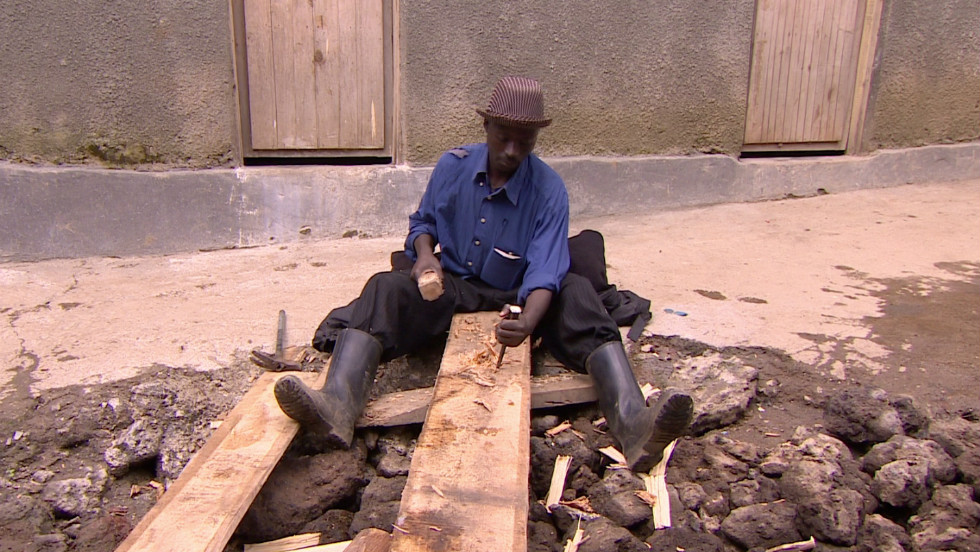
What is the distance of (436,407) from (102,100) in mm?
3247

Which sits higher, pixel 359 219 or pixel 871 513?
pixel 359 219

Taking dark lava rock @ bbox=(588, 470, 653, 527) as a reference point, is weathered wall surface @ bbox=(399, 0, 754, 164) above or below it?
above

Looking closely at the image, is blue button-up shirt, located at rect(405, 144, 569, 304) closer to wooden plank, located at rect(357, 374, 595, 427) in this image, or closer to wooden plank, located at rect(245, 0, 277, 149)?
wooden plank, located at rect(357, 374, 595, 427)

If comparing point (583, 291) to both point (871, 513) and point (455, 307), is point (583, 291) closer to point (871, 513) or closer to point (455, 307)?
point (455, 307)

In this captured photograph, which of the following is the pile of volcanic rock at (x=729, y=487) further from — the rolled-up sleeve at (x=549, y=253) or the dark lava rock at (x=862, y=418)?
the rolled-up sleeve at (x=549, y=253)

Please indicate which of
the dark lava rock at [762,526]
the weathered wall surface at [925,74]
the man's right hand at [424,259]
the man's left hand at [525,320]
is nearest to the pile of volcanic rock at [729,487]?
the dark lava rock at [762,526]

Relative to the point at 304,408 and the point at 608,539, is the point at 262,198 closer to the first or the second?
the point at 304,408

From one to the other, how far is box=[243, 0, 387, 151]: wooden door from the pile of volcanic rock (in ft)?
9.70

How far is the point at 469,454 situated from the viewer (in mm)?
2303

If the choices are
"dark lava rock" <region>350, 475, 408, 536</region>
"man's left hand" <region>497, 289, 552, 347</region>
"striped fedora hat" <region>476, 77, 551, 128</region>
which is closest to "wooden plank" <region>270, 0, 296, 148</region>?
"striped fedora hat" <region>476, 77, 551, 128</region>

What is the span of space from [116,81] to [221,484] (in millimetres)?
3251

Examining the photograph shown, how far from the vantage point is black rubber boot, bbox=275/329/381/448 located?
2449 mm

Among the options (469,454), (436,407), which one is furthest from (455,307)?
(469,454)

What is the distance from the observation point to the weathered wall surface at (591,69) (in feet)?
17.0
